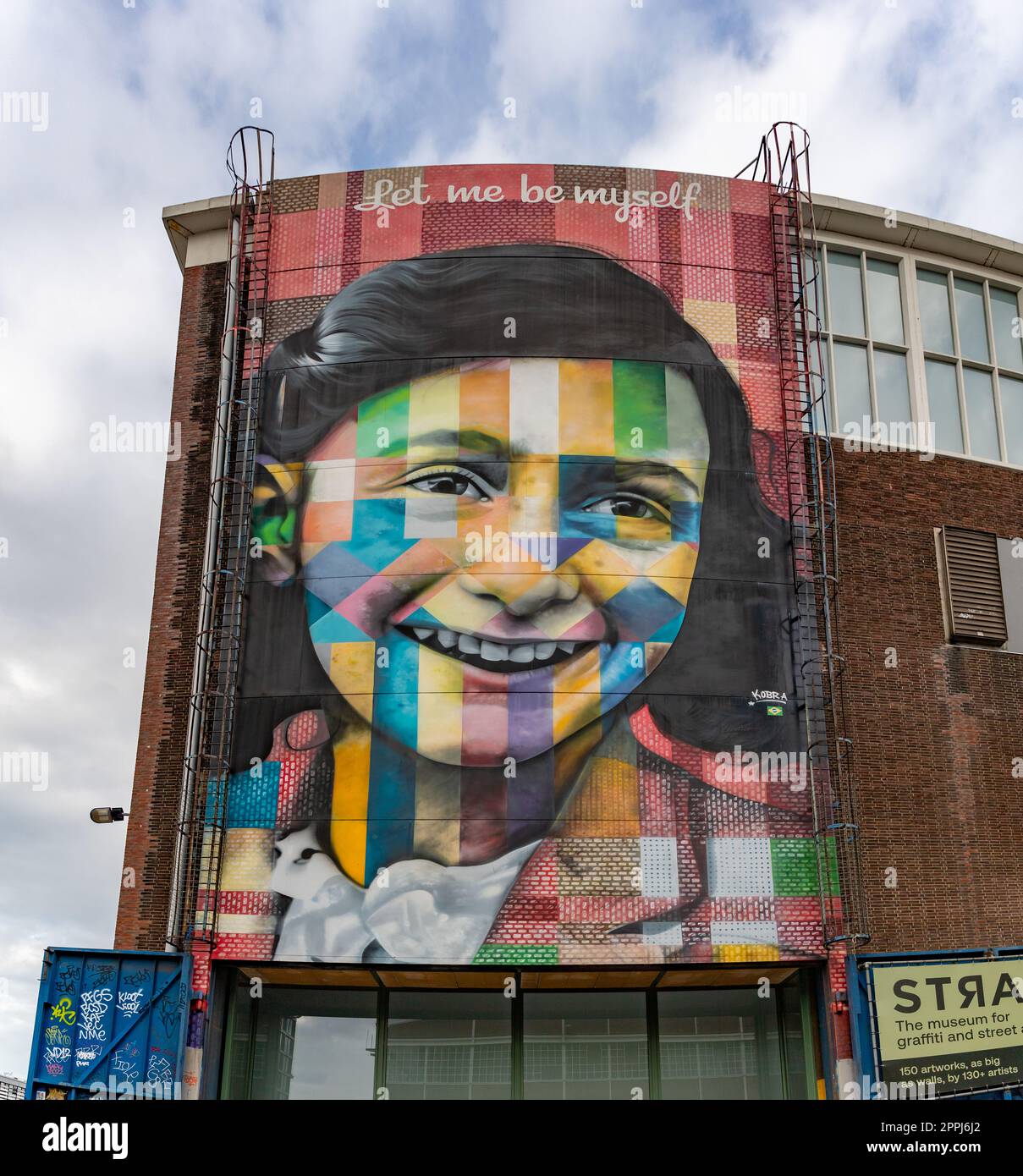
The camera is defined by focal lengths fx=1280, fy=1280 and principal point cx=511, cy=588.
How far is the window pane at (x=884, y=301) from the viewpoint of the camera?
92.4 ft

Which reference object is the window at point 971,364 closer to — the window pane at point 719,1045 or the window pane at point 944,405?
the window pane at point 944,405

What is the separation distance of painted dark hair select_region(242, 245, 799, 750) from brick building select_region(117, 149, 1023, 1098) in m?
0.07

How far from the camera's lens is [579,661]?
23.3 metres

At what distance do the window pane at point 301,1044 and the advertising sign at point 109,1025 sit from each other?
1387 millimetres

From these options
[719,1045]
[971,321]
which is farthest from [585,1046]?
[971,321]

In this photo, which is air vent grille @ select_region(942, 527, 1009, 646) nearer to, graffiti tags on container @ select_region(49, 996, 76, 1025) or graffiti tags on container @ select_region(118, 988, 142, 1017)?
graffiti tags on container @ select_region(118, 988, 142, 1017)

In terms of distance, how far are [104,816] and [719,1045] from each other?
1232cm

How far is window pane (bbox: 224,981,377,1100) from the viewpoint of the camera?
2281 centimetres

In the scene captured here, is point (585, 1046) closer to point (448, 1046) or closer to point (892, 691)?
point (448, 1046)

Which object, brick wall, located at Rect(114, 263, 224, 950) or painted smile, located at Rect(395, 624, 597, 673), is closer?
painted smile, located at Rect(395, 624, 597, 673)

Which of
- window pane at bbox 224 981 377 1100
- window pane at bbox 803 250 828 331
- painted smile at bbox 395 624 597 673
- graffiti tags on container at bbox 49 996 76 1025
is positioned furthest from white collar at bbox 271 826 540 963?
window pane at bbox 803 250 828 331
